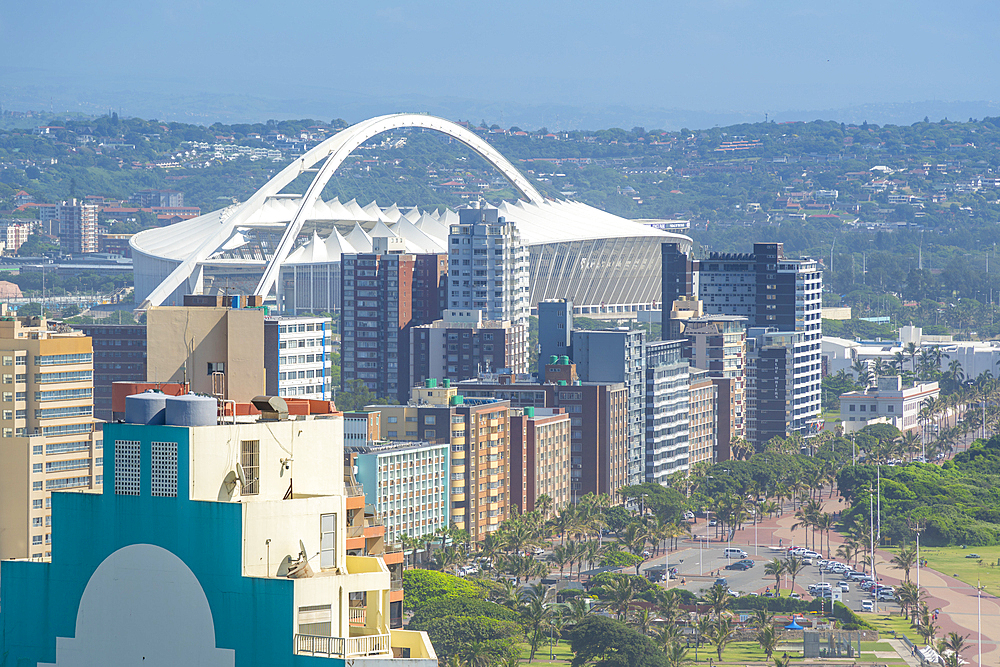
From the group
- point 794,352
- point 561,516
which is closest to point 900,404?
point 794,352

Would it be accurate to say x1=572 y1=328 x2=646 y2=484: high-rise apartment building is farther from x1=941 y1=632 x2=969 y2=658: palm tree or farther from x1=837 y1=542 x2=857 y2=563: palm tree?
x1=941 y1=632 x2=969 y2=658: palm tree

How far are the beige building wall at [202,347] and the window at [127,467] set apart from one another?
16.3ft

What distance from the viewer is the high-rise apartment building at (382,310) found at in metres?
126

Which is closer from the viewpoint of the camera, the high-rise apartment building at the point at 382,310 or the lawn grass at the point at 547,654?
the lawn grass at the point at 547,654

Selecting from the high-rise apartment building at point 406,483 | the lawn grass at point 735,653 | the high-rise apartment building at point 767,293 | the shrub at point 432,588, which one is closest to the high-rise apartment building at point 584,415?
the high-rise apartment building at point 406,483

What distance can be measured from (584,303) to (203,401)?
16729 cm

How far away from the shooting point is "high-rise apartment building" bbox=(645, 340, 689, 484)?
4053 inches

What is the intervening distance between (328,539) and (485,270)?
368 ft

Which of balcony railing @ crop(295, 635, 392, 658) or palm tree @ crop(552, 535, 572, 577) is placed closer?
balcony railing @ crop(295, 635, 392, 658)

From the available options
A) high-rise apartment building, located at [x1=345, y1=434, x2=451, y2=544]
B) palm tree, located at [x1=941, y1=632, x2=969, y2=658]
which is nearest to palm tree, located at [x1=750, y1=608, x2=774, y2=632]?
palm tree, located at [x1=941, y1=632, x2=969, y2=658]

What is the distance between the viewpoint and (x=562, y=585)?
72500 millimetres

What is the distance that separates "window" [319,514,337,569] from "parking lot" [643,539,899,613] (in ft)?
185

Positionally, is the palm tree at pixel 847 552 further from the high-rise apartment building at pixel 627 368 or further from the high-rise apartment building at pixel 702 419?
the high-rise apartment building at pixel 702 419

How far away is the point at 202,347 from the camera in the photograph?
20516 mm
